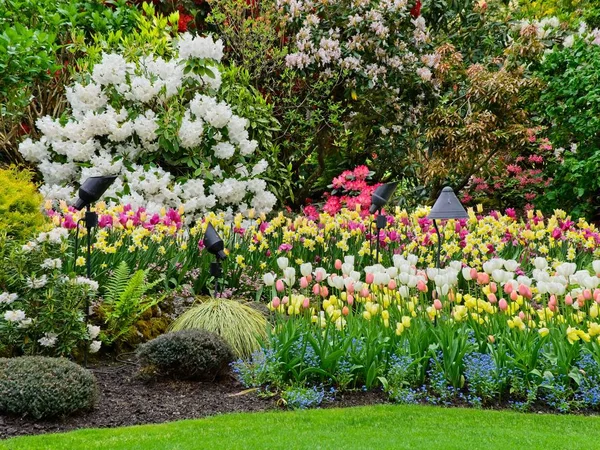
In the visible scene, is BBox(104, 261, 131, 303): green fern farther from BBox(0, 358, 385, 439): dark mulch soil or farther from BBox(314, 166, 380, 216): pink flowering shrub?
BBox(314, 166, 380, 216): pink flowering shrub

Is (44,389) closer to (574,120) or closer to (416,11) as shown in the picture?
(574,120)

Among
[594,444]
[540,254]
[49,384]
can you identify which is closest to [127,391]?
[49,384]

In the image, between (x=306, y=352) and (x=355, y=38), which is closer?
(x=306, y=352)

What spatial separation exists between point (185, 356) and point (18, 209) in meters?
2.15

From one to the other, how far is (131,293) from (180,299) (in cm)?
106

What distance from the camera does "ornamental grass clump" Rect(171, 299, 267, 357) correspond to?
5680 millimetres

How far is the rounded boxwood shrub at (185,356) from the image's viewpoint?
5.11 meters

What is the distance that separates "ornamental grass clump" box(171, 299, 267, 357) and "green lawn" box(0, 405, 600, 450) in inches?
47.0

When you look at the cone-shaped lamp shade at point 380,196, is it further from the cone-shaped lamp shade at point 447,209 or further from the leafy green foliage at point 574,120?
the leafy green foliage at point 574,120

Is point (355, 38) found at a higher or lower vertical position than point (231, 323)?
higher

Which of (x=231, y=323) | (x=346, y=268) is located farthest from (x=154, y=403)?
(x=346, y=268)

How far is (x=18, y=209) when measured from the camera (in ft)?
20.6

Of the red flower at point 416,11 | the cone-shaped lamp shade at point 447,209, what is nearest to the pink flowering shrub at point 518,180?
the red flower at point 416,11

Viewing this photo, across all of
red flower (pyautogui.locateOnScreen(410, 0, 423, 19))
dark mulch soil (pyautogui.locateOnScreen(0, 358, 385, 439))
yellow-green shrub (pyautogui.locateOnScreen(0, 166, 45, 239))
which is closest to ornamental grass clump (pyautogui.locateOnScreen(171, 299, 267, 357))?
dark mulch soil (pyautogui.locateOnScreen(0, 358, 385, 439))
